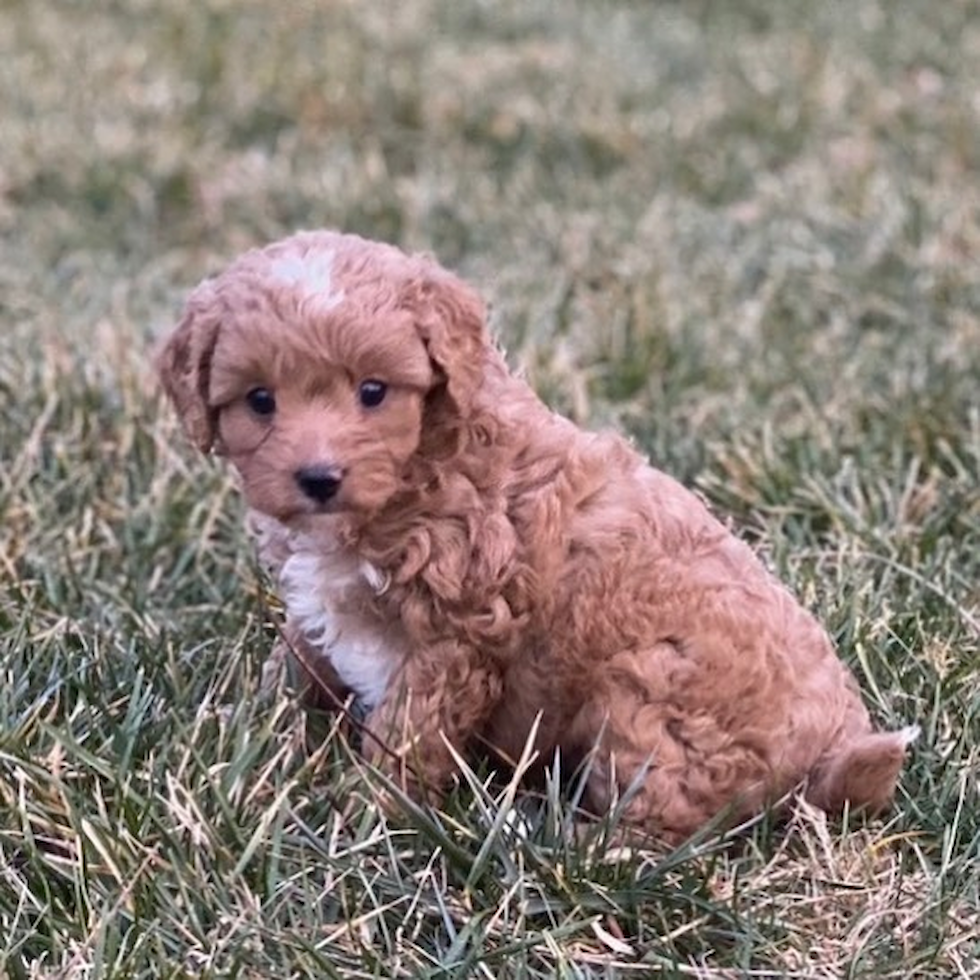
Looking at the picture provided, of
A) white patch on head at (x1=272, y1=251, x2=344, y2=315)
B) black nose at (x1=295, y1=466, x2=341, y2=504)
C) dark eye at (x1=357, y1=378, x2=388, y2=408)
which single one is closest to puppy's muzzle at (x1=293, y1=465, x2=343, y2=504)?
black nose at (x1=295, y1=466, x2=341, y2=504)

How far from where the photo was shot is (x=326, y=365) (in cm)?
360

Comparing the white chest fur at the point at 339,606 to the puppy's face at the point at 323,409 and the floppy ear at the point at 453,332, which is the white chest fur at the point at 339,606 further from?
the floppy ear at the point at 453,332

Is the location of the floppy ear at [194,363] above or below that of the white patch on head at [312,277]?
below

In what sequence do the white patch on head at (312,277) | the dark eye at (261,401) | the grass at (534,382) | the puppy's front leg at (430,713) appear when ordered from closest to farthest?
the white patch on head at (312,277) < the dark eye at (261,401) < the grass at (534,382) < the puppy's front leg at (430,713)

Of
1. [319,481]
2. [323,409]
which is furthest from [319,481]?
[323,409]

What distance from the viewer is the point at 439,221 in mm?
8656

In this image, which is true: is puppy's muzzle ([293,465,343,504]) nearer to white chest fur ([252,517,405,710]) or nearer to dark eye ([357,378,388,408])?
dark eye ([357,378,388,408])

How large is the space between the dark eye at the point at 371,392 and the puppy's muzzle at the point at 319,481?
6.5 inches

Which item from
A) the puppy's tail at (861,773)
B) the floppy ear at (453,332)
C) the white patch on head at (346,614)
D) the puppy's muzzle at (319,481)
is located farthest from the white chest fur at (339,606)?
the puppy's tail at (861,773)

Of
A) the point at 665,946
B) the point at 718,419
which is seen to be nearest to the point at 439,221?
the point at 718,419

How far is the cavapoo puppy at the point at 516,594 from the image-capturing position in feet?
12.3

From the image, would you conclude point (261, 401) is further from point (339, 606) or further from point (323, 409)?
point (339, 606)

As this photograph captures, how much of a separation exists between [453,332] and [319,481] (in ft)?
1.44

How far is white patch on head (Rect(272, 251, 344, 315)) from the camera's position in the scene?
3.57m
